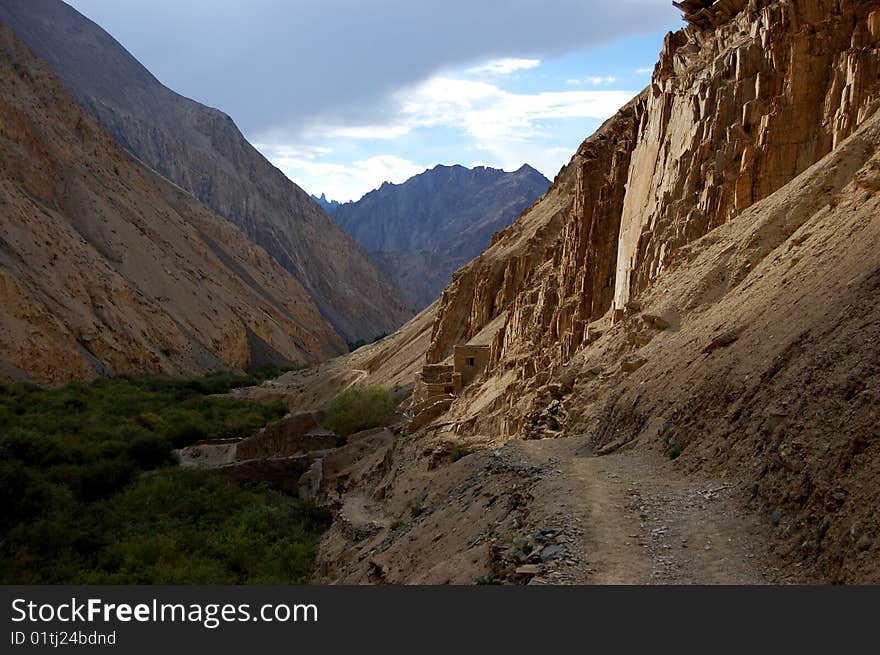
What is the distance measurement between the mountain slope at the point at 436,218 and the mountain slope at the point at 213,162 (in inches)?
1223

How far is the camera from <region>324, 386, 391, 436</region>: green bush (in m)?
29.6

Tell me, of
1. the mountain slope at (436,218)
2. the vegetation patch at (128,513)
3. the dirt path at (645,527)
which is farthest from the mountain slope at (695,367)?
the mountain slope at (436,218)

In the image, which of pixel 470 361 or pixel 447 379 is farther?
pixel 470 361

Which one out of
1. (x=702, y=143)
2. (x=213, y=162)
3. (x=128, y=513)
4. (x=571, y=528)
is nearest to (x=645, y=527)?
(x=571, y=528)

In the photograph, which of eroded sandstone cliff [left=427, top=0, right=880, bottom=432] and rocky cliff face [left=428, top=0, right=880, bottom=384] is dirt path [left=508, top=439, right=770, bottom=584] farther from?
rocky cliff face [left=428, top=0, right=880, bottom=384]

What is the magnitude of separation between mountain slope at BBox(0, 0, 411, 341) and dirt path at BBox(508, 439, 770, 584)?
93416 millimetres

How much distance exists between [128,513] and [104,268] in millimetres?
33982

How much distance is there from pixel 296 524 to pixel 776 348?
1265 centimetres

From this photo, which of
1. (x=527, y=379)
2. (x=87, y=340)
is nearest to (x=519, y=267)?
(x=527, y=379)

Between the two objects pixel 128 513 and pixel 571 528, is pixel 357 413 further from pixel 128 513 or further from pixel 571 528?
pixel 571 528

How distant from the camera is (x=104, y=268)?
5144 centimetres

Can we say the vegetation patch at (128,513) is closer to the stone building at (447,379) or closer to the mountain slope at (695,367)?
the mountain slope at (695,367)

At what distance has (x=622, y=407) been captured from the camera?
13281mm

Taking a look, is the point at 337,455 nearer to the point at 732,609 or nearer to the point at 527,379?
the point at 527,379
